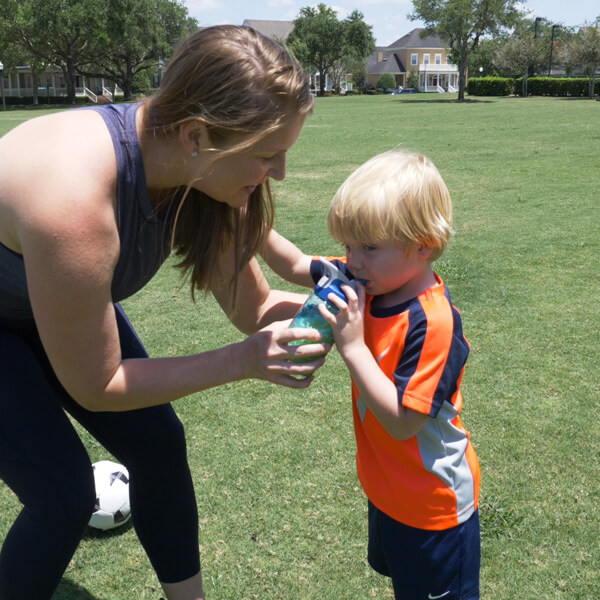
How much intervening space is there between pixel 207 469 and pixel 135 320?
7.73ft

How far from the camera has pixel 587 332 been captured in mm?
4977

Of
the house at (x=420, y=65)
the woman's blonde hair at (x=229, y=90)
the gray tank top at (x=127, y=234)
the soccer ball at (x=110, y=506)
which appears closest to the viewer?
the woman's blonde hair at (x=229, y=90)

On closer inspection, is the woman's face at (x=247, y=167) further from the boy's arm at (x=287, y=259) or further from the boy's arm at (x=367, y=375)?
the boy's arm at (x=287, y=259)

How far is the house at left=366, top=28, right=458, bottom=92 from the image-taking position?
107m

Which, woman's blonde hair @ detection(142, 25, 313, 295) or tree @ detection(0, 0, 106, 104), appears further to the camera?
tree @ detection(0, 0, 106, 104)

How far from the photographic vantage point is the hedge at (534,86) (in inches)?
1855

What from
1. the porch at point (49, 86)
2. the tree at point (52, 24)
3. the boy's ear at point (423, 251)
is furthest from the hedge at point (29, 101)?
the boy's ear at point (423, 251)

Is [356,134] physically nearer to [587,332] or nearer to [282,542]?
[587,332]

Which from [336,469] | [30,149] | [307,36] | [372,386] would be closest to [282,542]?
[336,469]

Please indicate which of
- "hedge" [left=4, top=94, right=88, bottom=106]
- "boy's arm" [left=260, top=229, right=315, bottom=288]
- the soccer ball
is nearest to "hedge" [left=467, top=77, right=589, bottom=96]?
"hedge" [left=4, top=94, right=88, bottom=106]

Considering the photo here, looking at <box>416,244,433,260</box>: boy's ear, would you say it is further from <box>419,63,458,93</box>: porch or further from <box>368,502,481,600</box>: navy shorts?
<box>419,63,458,93</box>: porch

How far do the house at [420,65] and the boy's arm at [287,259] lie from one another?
356 ft

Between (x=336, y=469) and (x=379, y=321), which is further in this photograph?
(x=336, y=469)

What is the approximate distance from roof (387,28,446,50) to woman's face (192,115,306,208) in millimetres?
112658
